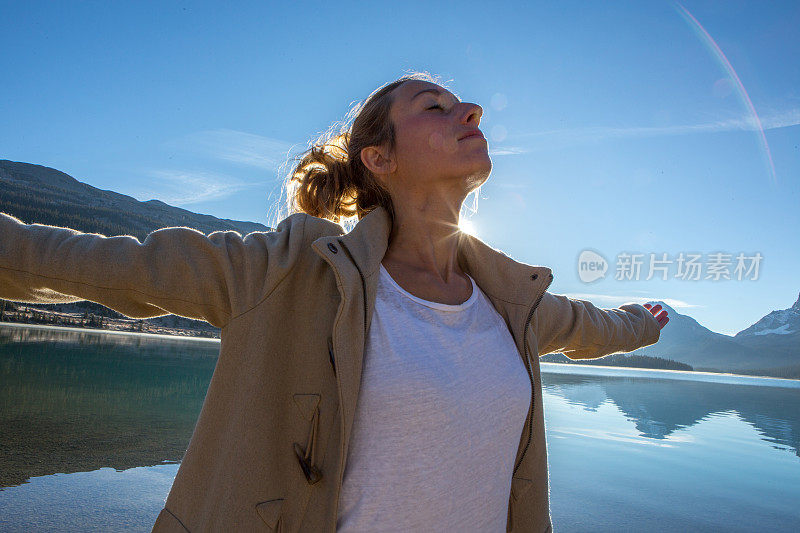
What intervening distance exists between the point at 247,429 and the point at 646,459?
22.3 feet

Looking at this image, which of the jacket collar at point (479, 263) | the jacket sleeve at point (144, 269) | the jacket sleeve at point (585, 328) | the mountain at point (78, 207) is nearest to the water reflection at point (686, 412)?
the jacket sleeve at point (585, 328)

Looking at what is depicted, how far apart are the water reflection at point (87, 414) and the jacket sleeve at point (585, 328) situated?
14.0ft

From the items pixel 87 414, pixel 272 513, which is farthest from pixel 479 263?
pixel 87 414

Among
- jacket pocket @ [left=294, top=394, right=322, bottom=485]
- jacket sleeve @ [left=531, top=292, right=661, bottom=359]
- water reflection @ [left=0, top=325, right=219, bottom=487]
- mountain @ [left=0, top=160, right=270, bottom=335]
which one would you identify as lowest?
water reflection @ [left=0, top=325, right=219, bottom=487]

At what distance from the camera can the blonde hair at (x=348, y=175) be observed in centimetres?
184

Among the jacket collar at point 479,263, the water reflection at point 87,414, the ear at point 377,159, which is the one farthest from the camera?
the water reflection at point 87,414

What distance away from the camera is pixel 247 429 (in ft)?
3.44

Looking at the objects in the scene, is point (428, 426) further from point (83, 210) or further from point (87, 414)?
point (83, 210)

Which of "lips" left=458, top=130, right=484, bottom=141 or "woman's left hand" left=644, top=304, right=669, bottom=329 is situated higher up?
"lips" left=458, top=130, right=484, bottom=141

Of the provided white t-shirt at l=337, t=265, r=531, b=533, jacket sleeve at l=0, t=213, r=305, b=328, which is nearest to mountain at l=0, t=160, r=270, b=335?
jacket sleeve at l=0, t=213, r=305, b=328

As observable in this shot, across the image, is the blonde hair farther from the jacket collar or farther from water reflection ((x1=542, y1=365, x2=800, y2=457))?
water reflection ((x1=542, y1=365, x2=800, y2=457))

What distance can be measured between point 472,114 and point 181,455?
481 cm

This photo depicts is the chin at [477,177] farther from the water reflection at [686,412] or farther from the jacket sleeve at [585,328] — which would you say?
the water reflection at [686,412]

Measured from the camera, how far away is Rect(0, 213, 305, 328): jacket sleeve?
95 centimetres
